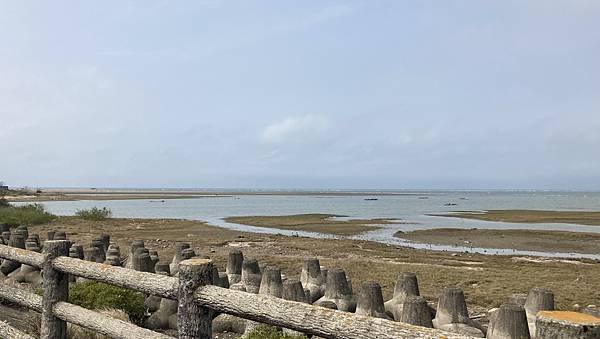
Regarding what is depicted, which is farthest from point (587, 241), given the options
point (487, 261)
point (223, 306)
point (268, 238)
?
point (223, 306)

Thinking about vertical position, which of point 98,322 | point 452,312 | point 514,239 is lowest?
point 514,239

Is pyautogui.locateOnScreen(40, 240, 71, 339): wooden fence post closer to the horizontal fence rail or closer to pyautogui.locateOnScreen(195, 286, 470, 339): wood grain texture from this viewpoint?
the horizontal fence rail

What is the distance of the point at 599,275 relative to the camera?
16.2 m

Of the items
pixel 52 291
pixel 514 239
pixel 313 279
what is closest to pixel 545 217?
pixel 514 239

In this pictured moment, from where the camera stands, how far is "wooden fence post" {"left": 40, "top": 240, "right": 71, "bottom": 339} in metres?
5.52

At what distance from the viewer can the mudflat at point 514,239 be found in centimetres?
2706

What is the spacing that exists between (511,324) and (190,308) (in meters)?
3.38

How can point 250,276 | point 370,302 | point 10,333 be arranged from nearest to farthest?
point 10,333 < point 370,302 < point 250,276

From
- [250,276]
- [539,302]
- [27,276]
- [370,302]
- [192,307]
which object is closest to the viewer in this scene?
[192,307]

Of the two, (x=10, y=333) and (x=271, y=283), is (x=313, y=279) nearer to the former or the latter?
(x=271, y=283)

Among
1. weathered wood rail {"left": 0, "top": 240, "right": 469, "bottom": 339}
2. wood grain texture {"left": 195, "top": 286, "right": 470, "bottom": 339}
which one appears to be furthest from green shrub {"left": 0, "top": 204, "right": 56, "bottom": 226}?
wood grain texture {"left": 195, "top": 286, "right": 470, "bottom": 339}

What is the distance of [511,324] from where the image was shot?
5.61m

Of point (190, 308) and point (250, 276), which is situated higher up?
point (190, 308)

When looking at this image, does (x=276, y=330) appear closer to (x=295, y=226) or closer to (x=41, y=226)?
(x=41, y=226)
